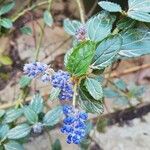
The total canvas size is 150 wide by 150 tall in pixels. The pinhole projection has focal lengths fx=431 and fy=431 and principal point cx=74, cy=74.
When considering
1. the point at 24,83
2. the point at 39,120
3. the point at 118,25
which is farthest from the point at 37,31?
the point at 118,25

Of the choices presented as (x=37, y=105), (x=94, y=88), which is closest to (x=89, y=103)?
(x=94, y=88)

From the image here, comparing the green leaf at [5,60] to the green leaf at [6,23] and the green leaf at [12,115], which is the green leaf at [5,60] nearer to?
the green leaf at [6,23]

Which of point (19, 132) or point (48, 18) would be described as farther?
point (48, 18)

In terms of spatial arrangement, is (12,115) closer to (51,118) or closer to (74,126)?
(51,118)

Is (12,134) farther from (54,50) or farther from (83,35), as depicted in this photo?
(54,50)

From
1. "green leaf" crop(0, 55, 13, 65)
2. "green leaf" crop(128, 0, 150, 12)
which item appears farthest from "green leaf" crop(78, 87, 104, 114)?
"green leaf" crop(0, 55, 13, 65)

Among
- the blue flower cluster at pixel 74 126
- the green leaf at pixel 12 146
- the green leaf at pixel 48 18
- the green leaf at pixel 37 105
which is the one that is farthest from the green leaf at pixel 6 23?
the blue flower cluster at pixel 74 126

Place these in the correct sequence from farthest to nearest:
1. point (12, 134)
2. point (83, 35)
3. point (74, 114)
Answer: point (12, 134)
point (83, 35)
point (74, 114)
